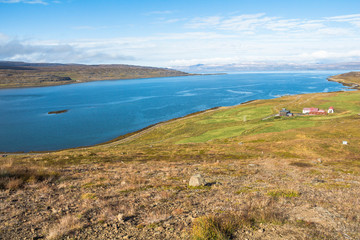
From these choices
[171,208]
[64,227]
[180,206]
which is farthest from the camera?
[180,206]

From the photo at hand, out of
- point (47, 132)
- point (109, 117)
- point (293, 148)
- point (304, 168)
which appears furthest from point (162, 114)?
point (304, 168)

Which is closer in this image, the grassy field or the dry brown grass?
the dry brown grass

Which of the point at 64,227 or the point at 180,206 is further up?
the point at 64,227

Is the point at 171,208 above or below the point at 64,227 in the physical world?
below

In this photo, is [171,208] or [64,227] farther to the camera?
[171,208]

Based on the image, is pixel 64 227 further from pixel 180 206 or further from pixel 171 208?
pixel 180 206

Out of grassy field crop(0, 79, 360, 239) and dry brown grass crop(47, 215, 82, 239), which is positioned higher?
dry brown grass crop(47, 215, 82, 239)

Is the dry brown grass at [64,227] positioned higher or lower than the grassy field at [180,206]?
higher

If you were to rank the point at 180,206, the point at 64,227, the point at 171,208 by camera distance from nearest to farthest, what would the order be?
the point at 64,227 < the point at 171,208 < the point at 180,206

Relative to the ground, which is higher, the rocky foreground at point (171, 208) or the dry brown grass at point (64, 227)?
the dry brown grass at point (64, 227)

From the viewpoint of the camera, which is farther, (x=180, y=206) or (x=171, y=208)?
(x=180, y=206)

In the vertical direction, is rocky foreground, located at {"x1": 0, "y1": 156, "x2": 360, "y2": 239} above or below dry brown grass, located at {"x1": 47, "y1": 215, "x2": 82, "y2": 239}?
below

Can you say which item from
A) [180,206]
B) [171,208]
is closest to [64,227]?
[171,208]

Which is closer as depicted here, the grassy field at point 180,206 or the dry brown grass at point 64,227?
the dry brown grass at point 64,227
